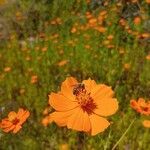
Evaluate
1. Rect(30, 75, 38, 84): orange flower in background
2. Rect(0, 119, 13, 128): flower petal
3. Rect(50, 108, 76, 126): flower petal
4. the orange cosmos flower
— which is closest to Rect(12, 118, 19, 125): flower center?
Rect(0, 119, 13, 128): flower petal

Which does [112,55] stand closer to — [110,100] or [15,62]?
[15,62]

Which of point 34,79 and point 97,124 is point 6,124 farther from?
point 34,79

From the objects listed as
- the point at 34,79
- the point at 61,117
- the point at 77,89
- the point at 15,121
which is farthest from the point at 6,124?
the point at 34,79

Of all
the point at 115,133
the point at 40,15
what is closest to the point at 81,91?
the point at 115,133

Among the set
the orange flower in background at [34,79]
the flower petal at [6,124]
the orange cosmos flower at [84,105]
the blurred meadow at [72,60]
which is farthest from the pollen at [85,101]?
the orange flower in background at [34,79]

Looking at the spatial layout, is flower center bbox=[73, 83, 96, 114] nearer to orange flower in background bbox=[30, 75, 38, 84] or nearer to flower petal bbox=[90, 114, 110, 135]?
flower petal bbox=[90, 114, 110, 135]

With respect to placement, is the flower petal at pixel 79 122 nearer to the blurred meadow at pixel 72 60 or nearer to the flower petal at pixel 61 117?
the flower petal at pixel 61 117

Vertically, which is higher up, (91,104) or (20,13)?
(91,104)
